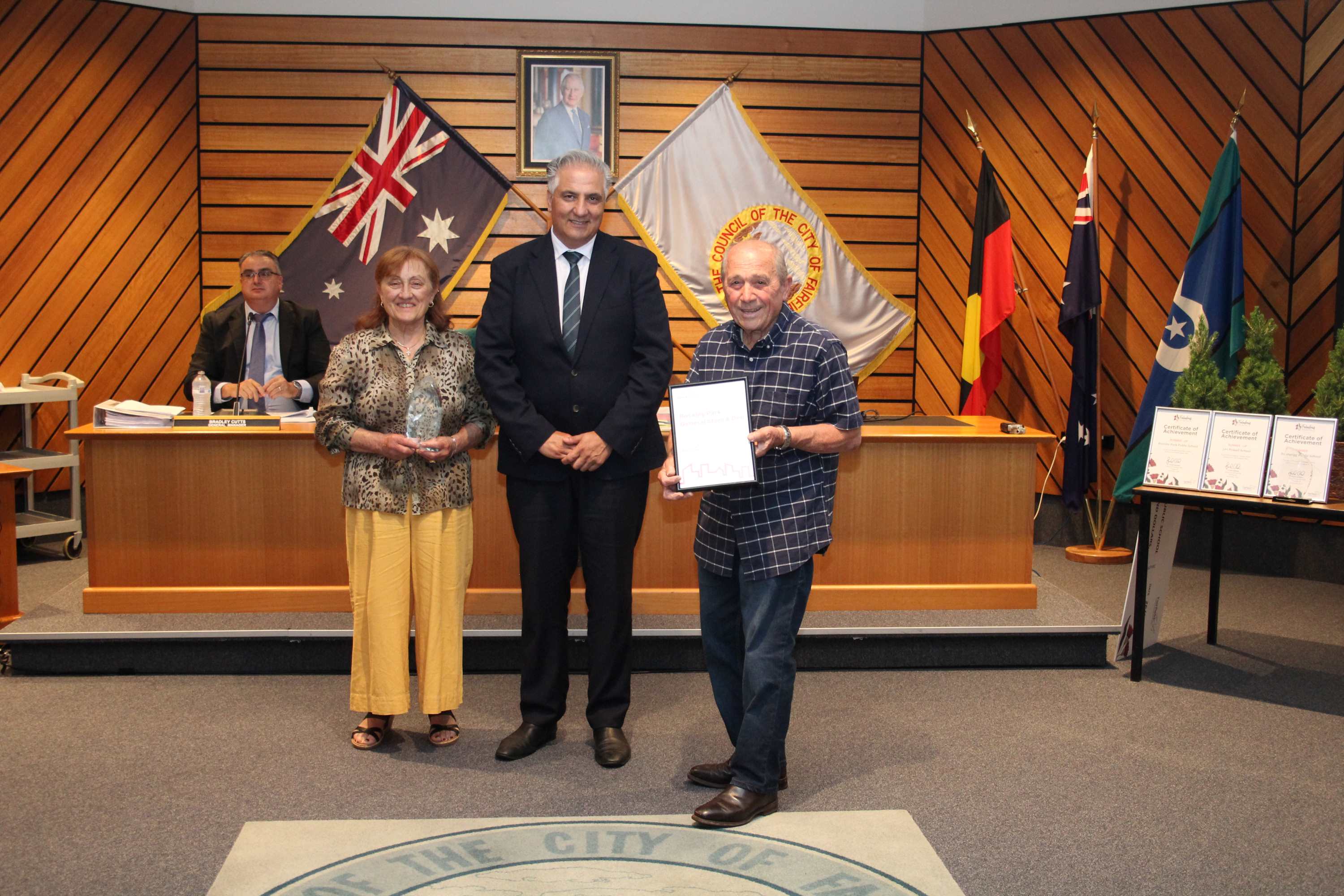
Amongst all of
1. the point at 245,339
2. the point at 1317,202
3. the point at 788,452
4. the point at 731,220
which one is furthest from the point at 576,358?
the point at 1317,202

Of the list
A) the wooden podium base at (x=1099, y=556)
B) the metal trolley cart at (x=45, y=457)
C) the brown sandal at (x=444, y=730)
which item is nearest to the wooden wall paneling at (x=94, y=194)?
the metal trolley cart at (x=45, y=457)

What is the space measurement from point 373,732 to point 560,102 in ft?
14.2

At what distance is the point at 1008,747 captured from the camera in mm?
3486

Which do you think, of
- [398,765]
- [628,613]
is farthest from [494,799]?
[628,613]

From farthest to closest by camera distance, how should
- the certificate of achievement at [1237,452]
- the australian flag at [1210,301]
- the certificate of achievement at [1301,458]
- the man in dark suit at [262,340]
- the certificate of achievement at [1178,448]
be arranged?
the australian flag at [1210,301] → the man in dark suit at [262,340] → the certificate of achievement at [1178,448] → the certificate of achievement at [1237,452] → the certificate of achievement at [1301,458]

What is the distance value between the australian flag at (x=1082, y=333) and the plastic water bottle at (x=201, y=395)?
4258mm

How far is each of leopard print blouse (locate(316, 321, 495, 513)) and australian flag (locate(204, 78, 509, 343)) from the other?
131 inches

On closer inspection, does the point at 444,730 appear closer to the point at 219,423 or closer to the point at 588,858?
the point at 588,858

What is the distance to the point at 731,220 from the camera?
6809 millimetres

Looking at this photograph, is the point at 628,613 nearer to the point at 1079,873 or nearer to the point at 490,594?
the point at 490,594

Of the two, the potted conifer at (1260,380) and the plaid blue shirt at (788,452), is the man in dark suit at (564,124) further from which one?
the plaid blue shirt at (788,452)

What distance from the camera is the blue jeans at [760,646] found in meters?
2.86

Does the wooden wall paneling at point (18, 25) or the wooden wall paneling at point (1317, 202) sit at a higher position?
the wooden wall paneling at point (18, 25)

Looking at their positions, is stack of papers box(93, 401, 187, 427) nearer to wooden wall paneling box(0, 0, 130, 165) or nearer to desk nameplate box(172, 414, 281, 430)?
desk nameplate box(172, 414, 281, 430)
